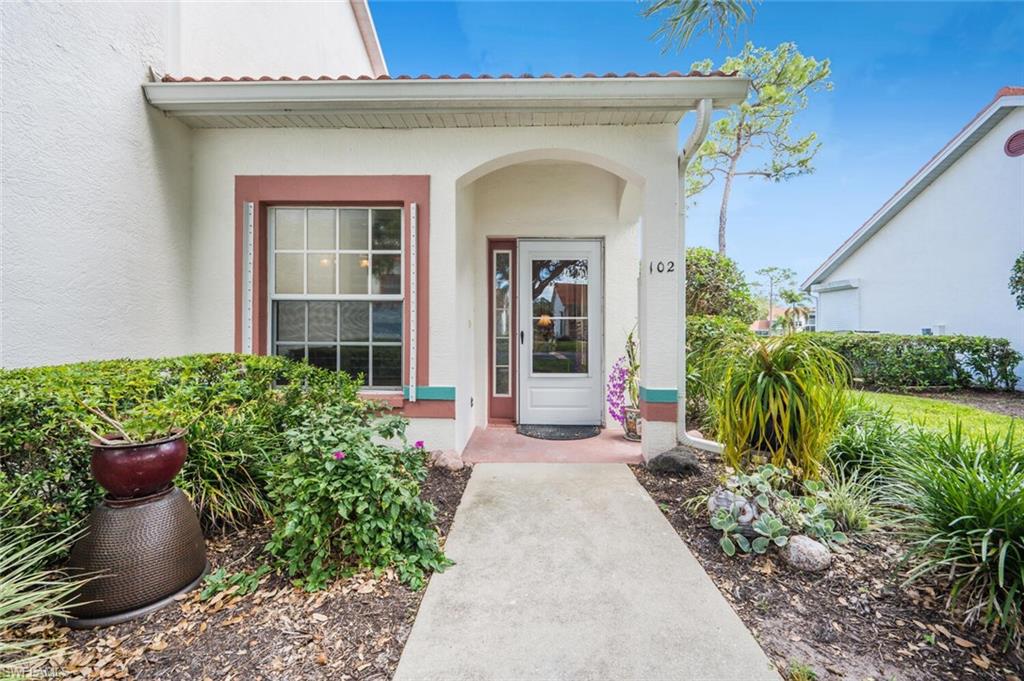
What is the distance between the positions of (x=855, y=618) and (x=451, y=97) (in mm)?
4088

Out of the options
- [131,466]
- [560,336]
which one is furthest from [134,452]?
[560,336]

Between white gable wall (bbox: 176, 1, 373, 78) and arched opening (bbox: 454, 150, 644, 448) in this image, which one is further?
arched opening (bbox: 454, 150, 644, 448)

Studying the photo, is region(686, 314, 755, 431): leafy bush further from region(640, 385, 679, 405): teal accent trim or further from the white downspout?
region(640, 385, 679, 405): teal accent trim

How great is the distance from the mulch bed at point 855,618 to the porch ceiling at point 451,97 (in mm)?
3266

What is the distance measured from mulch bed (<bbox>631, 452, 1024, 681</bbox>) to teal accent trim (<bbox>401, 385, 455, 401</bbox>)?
7.20 feet

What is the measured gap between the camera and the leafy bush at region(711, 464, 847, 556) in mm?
2365

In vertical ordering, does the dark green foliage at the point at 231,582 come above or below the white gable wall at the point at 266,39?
below

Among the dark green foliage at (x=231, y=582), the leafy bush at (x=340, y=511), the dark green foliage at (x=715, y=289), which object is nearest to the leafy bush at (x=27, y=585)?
the dark green foliage at (x=231, y=582)

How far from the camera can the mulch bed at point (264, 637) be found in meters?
1.62

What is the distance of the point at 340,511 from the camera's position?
2.07 m

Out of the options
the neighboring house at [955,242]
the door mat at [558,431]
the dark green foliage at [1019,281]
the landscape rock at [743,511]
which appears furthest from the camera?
the neighboring house at [955,242]

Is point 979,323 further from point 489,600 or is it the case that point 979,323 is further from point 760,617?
point 489,600

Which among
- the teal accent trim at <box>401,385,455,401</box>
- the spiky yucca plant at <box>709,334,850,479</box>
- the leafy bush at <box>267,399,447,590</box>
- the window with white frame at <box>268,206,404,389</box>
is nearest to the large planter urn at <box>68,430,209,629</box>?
the leafy bush at <box>267,399,447,590</box>

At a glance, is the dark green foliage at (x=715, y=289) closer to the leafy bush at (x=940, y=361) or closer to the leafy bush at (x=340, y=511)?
the leafy bush at (x=940, y=361)
